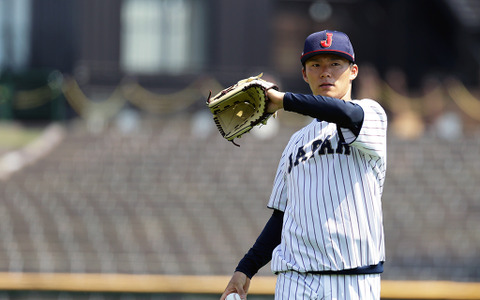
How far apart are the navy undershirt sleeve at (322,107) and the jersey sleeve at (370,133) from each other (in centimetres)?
10

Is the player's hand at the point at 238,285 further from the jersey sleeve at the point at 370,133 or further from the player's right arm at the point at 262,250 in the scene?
the jersey sleeve at the point at 370,133

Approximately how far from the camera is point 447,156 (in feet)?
47.8

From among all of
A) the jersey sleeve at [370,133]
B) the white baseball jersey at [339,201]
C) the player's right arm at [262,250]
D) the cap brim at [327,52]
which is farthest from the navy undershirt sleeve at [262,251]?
the cap brim at [327,52]

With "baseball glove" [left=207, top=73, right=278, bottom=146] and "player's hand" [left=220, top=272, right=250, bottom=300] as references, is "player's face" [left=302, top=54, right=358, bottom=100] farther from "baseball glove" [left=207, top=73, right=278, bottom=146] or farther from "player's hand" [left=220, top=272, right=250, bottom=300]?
"player's hand" [left=220, top=272, right=250, bottom=300]

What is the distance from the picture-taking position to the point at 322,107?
2.71m

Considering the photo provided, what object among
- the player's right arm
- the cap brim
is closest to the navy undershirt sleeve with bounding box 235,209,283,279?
the player's right arm

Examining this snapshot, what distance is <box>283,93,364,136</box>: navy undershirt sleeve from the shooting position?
2.70m

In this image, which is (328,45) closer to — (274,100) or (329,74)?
(329,74)

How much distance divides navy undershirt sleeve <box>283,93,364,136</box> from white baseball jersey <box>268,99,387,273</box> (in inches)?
5.0

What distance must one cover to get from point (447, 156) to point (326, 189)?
12.0 metres

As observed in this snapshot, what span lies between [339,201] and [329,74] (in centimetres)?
46

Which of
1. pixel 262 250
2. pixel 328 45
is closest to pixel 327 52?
pixel 328 45

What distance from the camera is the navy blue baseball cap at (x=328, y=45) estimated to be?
2969 mm

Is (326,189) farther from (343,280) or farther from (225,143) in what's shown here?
(225,143)
